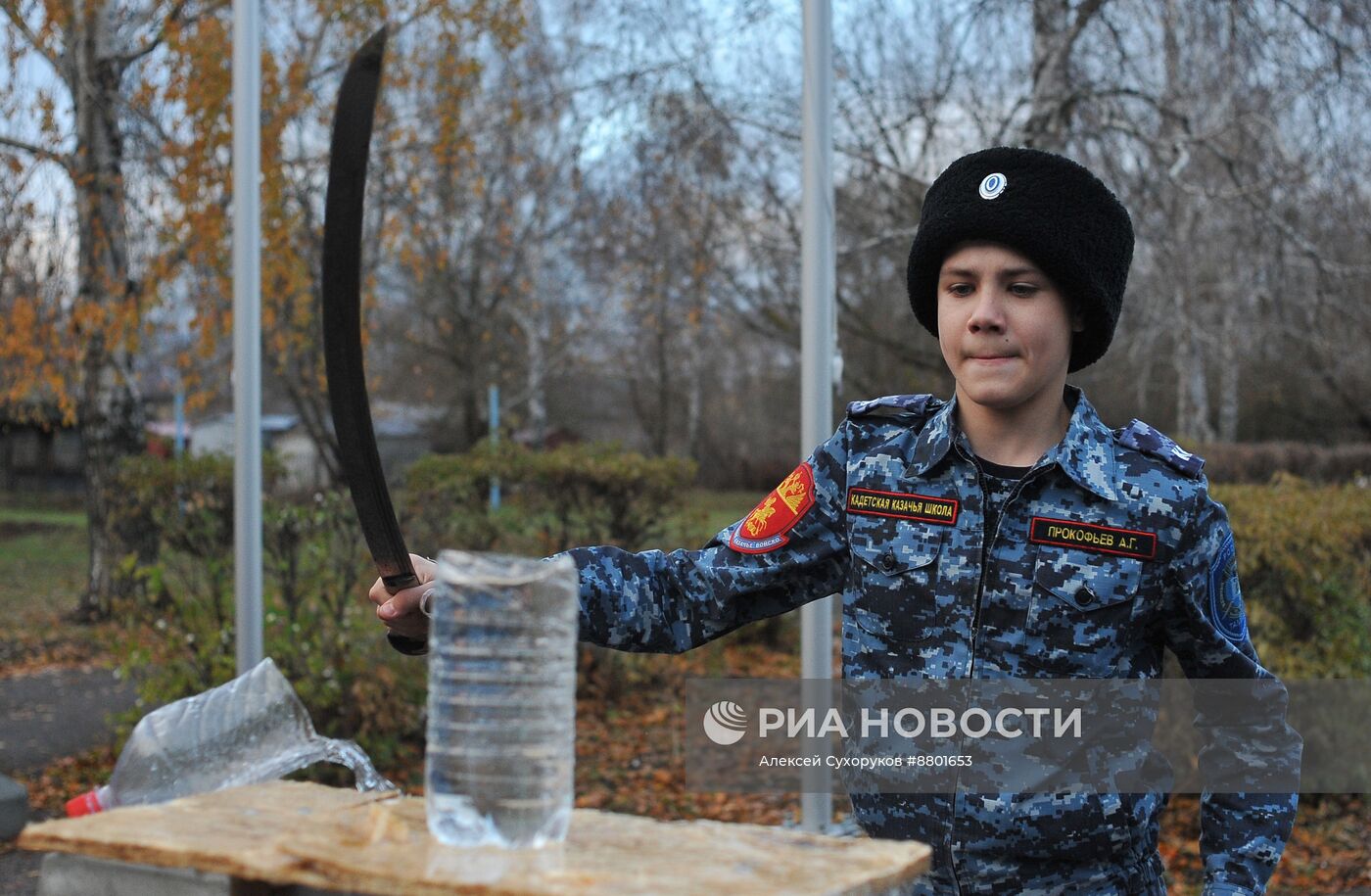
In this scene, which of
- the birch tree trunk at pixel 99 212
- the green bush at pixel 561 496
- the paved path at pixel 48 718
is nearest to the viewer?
the paved path at pixel 48 718

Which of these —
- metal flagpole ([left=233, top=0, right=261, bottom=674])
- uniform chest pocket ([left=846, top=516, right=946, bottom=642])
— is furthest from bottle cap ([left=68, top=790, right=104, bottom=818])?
metal flagpole ([left=233, top=0, right=261, bottom=674])

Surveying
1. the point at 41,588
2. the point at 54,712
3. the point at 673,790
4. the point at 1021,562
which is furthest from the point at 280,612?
the point at 41,588

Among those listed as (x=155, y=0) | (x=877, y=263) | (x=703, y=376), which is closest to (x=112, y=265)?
(x=155, y=0)

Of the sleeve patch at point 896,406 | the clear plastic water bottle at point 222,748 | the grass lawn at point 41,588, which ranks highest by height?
the sleeve patch at point 896,406

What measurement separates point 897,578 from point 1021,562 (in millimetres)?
197

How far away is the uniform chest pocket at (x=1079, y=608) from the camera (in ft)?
6.83

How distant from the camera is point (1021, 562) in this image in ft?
6.95

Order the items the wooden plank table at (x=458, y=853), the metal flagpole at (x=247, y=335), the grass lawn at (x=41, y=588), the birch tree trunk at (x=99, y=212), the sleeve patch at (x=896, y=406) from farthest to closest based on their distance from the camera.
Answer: the grass lawn at (x=41, y=588) → the birch tree trunk at (x=99, y=212) → the metal flagpole at (x=247, y=335) → the sleeve patch at (x=896, y=406) → the wooden plank table at (x=458, y=853)

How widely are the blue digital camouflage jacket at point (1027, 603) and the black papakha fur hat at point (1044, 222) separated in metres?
0.22

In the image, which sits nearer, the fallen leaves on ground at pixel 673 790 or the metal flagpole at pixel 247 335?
the metal flagpole at pixel 247 335

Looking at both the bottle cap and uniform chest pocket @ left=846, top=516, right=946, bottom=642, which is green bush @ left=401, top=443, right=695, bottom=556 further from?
uniform chest pocket @ left=846, top=516, right=946, bottom=642

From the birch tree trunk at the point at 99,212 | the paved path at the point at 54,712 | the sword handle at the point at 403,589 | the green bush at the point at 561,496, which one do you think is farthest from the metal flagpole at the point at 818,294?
the birch tree trunk at the point at 99,212

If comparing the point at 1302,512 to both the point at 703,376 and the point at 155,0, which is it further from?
the point at 703,376

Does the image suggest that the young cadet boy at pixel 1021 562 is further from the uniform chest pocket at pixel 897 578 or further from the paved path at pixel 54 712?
the paved path at pixel 54 712
